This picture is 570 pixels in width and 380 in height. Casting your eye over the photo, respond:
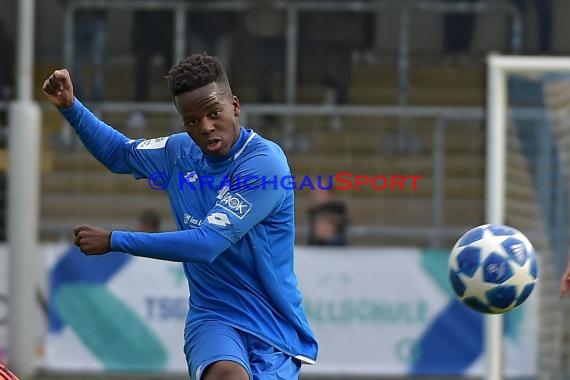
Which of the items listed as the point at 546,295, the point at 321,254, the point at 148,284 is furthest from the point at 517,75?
the point at 148,284

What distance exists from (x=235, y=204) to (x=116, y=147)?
855 mm

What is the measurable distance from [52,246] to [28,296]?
471 mm

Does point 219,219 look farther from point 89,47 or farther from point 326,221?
point 89,47

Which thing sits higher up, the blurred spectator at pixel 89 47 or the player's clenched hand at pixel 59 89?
the player's clenched hand at pixel 59 89

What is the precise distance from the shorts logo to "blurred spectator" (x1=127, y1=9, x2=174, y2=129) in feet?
23.5

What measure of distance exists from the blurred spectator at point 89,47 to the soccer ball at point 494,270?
21.4 feet

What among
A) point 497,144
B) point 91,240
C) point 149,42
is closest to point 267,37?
point 149,42

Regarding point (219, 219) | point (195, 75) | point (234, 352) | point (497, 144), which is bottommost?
point (234, 352)

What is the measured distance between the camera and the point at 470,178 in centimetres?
1105

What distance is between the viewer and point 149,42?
12.0m

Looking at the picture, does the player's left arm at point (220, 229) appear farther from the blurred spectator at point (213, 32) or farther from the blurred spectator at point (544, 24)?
the blurred spectator at point (544, 24)

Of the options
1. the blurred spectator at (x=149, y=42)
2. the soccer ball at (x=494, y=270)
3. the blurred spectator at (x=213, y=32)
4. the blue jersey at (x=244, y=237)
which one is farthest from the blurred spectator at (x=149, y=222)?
the blue jersey at (x=244, y=237)

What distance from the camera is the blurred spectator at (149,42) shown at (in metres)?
12.0

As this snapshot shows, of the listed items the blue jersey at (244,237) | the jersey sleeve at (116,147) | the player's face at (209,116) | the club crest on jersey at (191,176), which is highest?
the player's face at (209,116)
